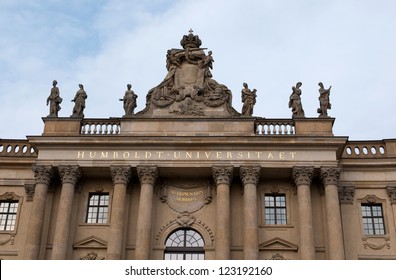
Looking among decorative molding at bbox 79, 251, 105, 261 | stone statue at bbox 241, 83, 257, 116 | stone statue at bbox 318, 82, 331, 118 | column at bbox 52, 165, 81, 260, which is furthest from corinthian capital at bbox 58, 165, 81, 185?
stone statue at bbox 318, 82, 331, 118

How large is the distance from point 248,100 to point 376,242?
32.6 ft

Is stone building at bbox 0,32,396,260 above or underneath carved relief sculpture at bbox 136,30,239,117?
underneath

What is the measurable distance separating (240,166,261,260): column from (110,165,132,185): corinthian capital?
5779 millimetres

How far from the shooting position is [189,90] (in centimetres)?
3466

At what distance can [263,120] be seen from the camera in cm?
3362

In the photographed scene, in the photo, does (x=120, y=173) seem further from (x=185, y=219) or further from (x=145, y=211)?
(x=185, y=219)

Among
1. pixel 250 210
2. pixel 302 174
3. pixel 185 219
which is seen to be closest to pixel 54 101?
pixel 185 219

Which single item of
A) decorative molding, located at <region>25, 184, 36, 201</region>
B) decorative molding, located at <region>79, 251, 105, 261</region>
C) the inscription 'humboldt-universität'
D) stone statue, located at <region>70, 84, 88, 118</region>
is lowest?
decorative molding, located at <region>79, 251, 105, 261</region>

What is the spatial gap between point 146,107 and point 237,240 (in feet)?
29.0

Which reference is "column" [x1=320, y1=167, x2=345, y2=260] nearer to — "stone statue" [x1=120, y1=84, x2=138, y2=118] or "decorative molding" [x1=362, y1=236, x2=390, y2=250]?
"decorative molding" [x1=362, y1=236, x2=390, y2=250]

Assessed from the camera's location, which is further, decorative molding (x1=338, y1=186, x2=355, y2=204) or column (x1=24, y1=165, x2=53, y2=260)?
decorative molding (x1=338, y1=186, x2=355, y2=204)

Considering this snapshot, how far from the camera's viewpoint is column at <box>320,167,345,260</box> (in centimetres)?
2980

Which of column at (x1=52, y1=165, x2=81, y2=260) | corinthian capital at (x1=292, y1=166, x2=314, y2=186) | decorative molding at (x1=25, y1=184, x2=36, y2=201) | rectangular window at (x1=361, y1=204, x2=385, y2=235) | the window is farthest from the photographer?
decorative molding at (x1=25, y1=184, x2=36, y2=201)

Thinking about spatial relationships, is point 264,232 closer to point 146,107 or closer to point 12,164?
point 146,107
